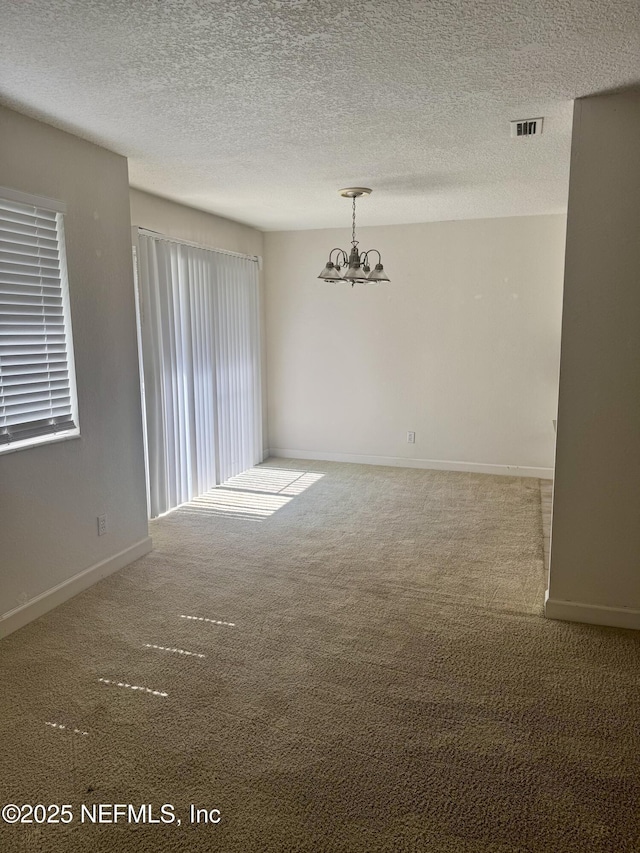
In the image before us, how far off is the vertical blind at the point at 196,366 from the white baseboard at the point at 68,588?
2.89ft

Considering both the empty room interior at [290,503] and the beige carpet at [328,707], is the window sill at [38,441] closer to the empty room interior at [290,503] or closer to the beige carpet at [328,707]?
the empty room interior at [290,503]

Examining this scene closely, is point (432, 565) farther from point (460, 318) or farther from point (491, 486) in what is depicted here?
point (460, 318)

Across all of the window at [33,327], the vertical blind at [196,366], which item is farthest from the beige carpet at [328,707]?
the vertical blind at [196,366]

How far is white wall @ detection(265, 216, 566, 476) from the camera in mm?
5668

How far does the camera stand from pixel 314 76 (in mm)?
2424

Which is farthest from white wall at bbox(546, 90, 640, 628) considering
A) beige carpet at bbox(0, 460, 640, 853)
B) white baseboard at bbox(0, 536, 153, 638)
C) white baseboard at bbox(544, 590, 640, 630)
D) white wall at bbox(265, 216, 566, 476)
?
white wall at bbox(265, 216, 566, 476)

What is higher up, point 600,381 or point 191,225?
point 191,225

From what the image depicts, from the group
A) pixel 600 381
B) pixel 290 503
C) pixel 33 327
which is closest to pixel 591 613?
pixel 600 381

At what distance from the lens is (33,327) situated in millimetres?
3035

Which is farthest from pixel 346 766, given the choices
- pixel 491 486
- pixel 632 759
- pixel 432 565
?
pixel 491 486

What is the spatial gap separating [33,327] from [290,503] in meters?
2.64

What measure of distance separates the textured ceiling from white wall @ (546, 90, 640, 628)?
0.30 meters

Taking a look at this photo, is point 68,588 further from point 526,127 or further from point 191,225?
point 526,127

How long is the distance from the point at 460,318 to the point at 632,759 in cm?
445
